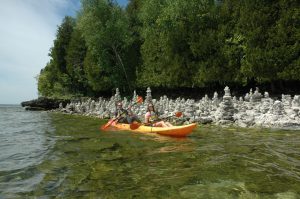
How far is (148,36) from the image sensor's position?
39344mm

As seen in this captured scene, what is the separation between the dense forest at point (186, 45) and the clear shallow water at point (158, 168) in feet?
40.7

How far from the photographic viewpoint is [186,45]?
34438 mm

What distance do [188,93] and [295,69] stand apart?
15.0 metres

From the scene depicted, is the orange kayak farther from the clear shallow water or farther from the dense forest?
the dense forest

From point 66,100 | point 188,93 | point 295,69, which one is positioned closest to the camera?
point 295,69

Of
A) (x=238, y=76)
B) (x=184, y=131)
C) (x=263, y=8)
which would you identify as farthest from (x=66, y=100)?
(x=184, y=131)

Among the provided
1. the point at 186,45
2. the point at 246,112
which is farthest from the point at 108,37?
the point at 246,112

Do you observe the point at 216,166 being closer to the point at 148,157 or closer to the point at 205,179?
the point at 205,179

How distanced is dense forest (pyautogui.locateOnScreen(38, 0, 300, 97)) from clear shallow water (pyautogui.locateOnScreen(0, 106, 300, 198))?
40.7 feet

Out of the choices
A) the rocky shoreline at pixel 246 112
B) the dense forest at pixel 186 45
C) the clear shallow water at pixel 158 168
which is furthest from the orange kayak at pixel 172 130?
the dense forest at pixel 186 45

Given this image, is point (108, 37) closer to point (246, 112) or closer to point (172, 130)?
point (246, 112)

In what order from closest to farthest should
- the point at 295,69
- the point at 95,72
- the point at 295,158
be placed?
the point at 295,158
the point at 295,69
the point at 95,72

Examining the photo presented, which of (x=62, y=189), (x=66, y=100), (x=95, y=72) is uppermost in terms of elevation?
(x=95, y=72)

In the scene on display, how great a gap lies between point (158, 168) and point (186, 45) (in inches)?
1051
